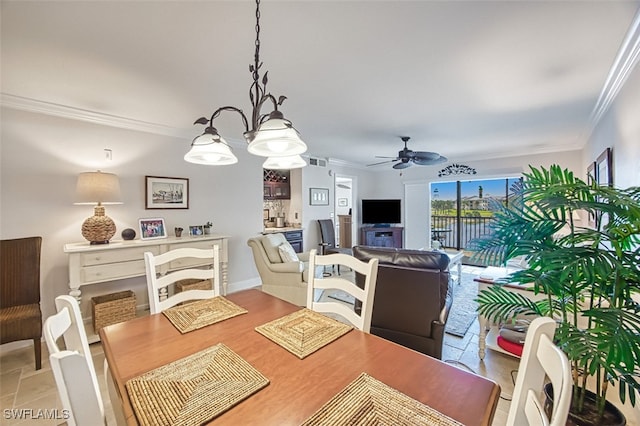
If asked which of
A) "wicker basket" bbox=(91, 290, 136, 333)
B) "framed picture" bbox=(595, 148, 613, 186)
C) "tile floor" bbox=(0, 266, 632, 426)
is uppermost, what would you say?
"framed picture" bbox=(595, 148, 613, 186)

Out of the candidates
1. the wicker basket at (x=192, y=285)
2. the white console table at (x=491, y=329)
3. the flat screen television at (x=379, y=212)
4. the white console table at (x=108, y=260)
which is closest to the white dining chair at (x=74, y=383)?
the white console table at (x=108, y=260)

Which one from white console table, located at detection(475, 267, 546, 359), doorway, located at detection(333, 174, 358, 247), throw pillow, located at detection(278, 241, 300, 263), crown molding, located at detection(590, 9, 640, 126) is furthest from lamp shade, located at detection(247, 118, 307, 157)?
doorway, located at detection(333, 174, 358, 247)

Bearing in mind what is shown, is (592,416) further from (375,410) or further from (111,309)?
(111,309)

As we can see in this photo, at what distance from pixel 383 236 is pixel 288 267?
3.99 meters

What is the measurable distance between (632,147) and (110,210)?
16.4ft

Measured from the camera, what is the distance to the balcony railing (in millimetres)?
6492

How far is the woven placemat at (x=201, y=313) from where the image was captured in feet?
4.48

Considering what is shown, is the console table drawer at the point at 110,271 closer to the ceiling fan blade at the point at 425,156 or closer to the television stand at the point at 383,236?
the ceiling fan blade at the point at 425,156

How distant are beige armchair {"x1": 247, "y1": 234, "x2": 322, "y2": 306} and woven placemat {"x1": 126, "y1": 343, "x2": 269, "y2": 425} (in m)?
2.20

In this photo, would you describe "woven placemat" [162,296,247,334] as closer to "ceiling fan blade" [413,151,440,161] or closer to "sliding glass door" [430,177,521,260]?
"ceiling fan blade" [413,151,440,161]

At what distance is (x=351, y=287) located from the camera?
1.52 metres

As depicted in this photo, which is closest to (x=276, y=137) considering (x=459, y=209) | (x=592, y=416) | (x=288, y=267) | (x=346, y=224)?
(x=592, y=416)

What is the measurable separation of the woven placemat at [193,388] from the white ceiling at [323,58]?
1.74m

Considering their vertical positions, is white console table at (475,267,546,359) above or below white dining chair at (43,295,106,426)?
below
